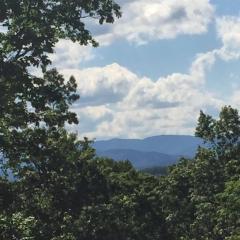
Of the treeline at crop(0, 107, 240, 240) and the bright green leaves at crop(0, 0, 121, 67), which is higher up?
the bright green leaves at crop(0, 0, 121, 67)

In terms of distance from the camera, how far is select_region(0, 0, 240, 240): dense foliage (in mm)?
19375

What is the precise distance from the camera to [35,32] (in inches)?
738

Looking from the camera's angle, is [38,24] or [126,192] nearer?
[38,24]

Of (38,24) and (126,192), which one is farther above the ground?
(38,24)

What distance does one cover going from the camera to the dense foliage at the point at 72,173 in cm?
1938

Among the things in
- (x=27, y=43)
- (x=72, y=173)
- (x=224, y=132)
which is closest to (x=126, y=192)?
(x=224, y=132)

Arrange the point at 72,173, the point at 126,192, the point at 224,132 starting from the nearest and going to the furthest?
the point at 72,173
the point at 224,132
the point at 126,192

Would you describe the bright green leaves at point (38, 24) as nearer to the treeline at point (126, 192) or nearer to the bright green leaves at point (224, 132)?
the treeline at point (126, 192)

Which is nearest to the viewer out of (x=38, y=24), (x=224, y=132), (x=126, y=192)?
(x=38, y=24)

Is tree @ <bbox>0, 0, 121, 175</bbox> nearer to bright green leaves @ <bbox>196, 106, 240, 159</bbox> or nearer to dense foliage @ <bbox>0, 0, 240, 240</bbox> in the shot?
dense foliage @ <bbox>0, 0, 240, 240</bbox>

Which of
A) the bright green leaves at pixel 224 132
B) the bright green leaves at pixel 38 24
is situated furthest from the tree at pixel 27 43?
the bright green leaves at pixel 224 132

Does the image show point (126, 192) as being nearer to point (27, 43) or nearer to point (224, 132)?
point (224, 132)

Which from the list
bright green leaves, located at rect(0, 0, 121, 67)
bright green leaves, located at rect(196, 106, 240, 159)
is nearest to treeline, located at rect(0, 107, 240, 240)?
bright green leaves, located at rect(196, 106, 240, 159)

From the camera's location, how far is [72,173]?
4528cm
